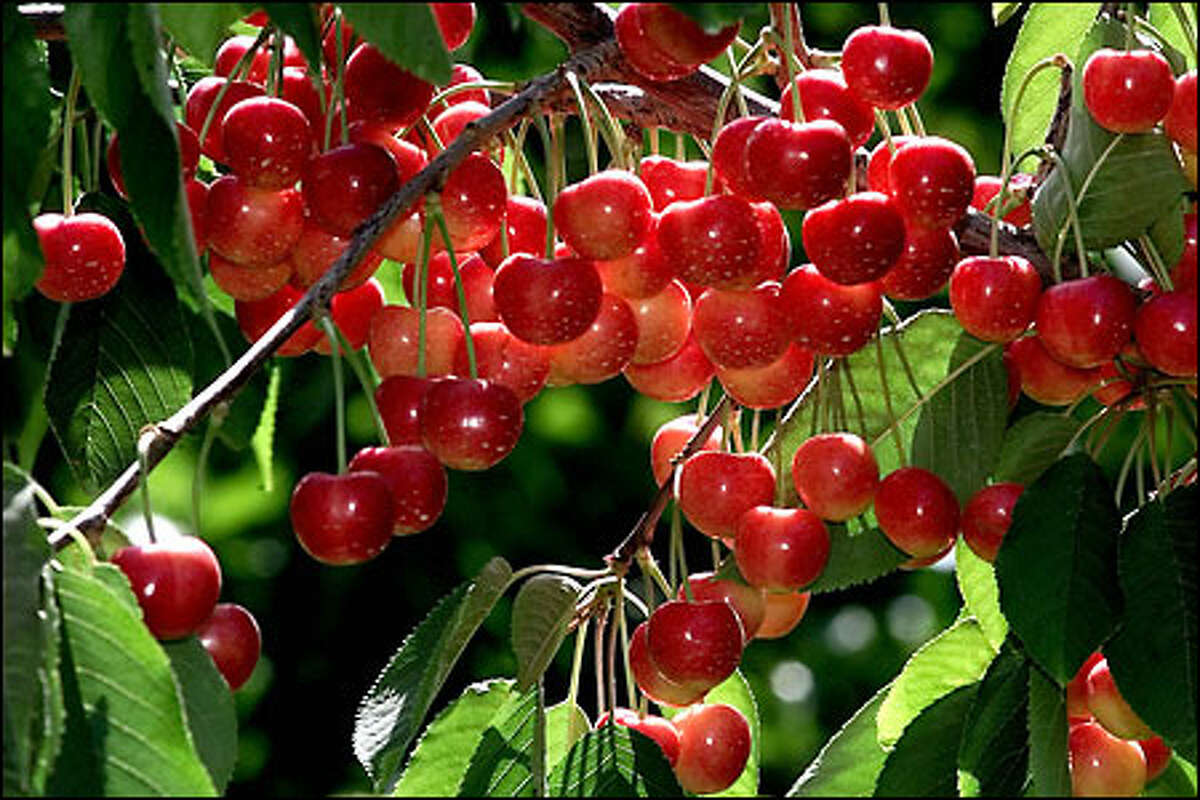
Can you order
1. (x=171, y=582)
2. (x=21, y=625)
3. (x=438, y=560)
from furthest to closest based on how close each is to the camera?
(x=438, y=560), (x=171, y=582), (x=21, y=625)

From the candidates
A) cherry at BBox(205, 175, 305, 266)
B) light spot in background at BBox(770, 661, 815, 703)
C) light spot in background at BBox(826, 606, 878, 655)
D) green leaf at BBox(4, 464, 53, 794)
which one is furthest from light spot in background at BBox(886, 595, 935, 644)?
green leaf at BBox(4, 464, 53, 794)

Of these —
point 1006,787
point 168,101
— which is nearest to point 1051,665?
point 1006,787

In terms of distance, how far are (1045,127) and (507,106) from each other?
420 millimetres

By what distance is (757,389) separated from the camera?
4.12ft

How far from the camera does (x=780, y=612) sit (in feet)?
4.50

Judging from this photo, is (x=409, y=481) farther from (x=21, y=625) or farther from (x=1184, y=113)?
(x=1184, y=113)

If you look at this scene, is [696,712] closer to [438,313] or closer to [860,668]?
[438,313]

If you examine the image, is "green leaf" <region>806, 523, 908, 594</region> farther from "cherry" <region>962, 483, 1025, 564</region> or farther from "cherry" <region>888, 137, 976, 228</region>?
"cherry" <region>888, 137, 976, 228</region>

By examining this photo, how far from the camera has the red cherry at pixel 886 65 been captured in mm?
1151

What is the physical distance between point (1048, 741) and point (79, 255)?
561mm

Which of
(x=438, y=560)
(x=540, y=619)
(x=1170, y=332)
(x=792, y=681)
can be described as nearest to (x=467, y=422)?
(x=540, y=619)

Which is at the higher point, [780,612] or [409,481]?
[409,481]

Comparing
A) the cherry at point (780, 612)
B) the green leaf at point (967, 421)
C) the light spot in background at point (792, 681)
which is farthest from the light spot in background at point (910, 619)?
the green leaf at point (967, 421)

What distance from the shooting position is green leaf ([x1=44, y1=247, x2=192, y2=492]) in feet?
4.35
